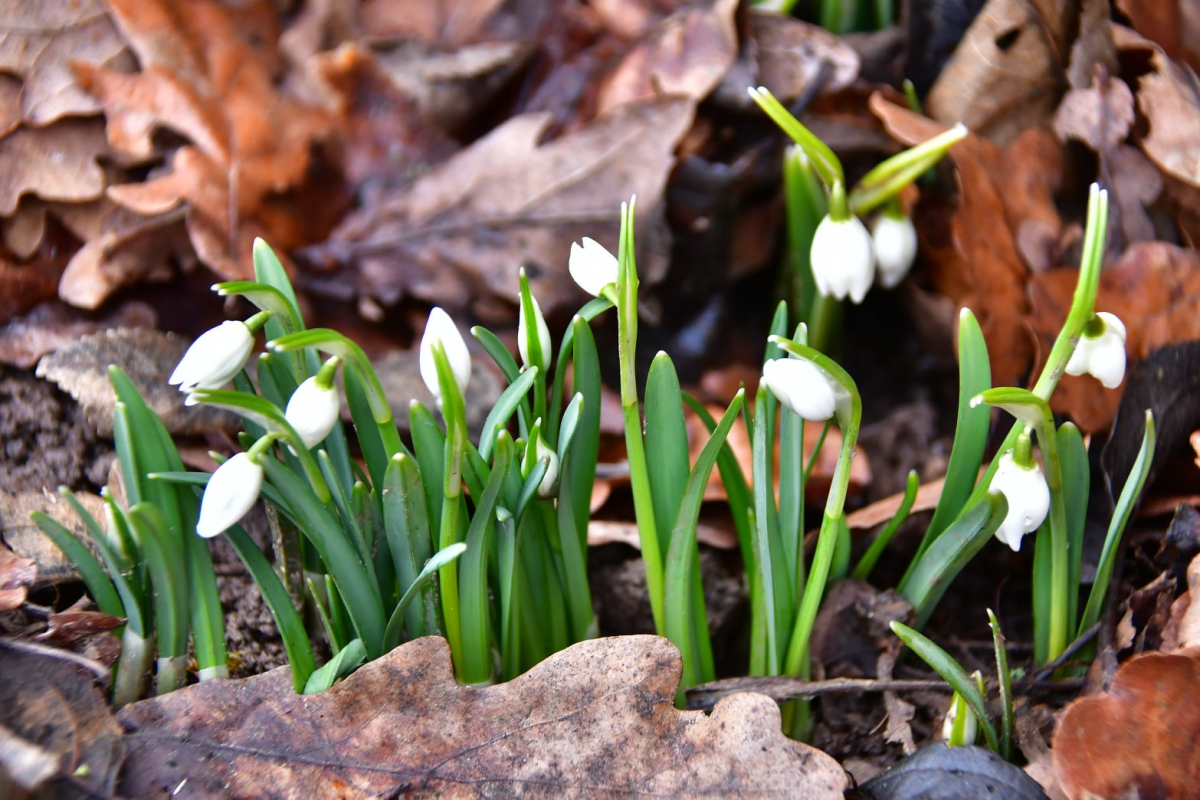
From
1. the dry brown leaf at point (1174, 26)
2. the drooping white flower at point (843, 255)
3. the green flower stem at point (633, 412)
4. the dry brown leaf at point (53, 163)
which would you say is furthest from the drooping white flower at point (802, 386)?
the dry brown leaf at point (53, 163)

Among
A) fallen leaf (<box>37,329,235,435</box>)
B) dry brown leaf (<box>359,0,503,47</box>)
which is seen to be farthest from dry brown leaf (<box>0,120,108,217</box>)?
dry brown leaf (<box>359,0,503,47</box>)

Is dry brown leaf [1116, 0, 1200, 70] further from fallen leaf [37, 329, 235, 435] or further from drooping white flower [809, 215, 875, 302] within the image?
fallen leaf [37, 329, 235, 435]

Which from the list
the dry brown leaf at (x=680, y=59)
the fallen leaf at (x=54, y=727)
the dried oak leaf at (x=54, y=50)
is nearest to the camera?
the fallen leaf at (x=54, y=727)

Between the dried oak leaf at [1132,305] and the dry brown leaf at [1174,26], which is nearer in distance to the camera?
the dried oak leaf at [1132,305]

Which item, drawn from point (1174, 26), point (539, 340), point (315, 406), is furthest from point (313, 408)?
point (1174, 26)

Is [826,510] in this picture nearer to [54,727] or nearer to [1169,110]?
[54,727]

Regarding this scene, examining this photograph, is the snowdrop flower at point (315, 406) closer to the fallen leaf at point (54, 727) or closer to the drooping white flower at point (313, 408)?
the drooping white flower at point (313, 408)
